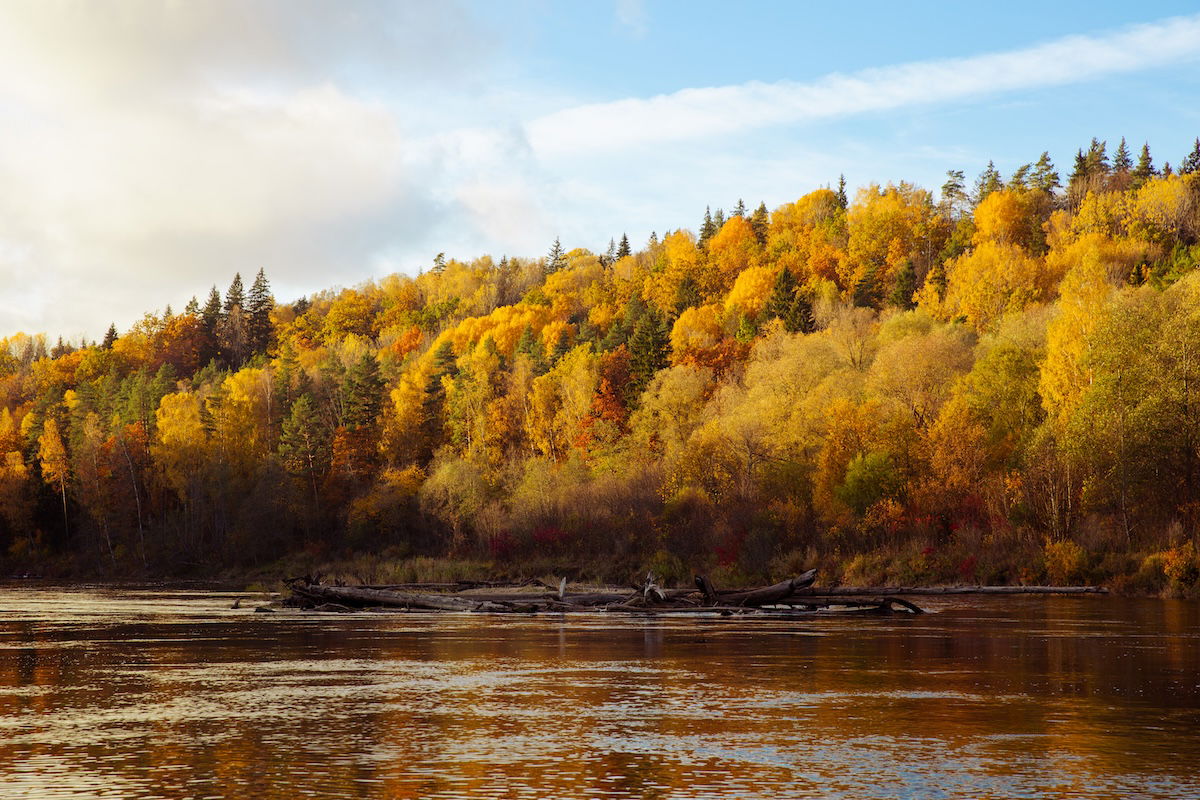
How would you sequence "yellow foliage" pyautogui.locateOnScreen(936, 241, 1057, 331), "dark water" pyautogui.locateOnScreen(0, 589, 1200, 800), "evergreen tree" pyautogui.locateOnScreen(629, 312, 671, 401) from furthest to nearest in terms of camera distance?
"evergreen tree" pyautogui.locateOnScreen(629, 312, 671, 401) < "yellow foliage" pyautogui.locateOnScreen(936, 241, 1057, 331) < "dark water" pyautogui.locateOnScreen(0, 589, 1200, 800)

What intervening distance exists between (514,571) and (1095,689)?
5885 centimetres

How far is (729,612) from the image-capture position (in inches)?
1709

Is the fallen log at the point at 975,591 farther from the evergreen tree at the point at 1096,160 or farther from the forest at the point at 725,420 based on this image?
the evergreen tree at the point at 1096,160

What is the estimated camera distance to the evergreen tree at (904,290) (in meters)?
120

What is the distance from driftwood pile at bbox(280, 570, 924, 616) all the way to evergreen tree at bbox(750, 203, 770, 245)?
137 metres

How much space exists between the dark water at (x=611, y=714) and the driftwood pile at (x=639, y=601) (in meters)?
8.68

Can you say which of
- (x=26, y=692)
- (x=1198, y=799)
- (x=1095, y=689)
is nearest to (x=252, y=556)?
(x=26, y=692)

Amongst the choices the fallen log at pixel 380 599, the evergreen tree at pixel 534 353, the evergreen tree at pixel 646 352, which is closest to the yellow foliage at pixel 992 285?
the evergreen tree at pixel 646 352

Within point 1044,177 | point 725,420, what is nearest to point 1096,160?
point 1044,177

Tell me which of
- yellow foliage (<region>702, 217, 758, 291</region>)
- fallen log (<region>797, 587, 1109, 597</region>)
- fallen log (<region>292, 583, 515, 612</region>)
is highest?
yellow foliage (<region>702, 217, 758, 291</region>)

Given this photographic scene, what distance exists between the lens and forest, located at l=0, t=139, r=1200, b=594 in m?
60.4

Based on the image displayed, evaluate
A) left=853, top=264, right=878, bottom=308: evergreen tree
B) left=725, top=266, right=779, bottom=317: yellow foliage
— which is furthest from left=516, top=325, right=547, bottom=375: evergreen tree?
left=853, top=264, right=878, bottom=308: evergreen tree

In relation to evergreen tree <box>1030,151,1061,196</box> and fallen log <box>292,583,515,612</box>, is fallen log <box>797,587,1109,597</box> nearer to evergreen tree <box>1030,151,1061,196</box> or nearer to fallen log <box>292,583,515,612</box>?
fallen log <box>292,583,515,612</box>

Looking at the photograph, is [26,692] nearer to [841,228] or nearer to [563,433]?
[563,433]
